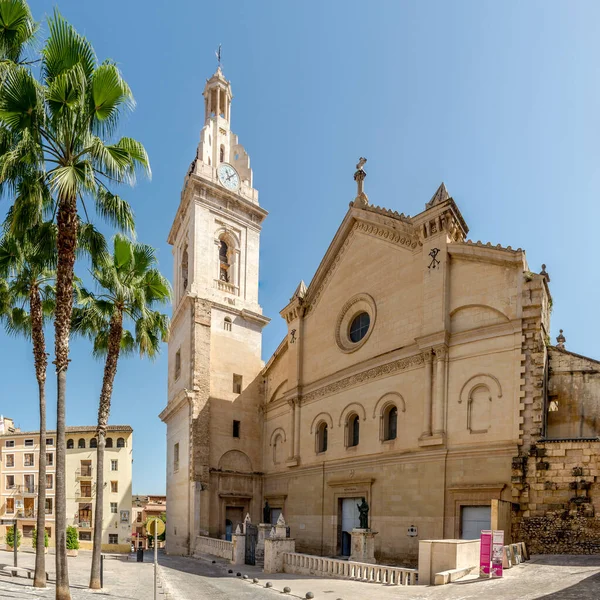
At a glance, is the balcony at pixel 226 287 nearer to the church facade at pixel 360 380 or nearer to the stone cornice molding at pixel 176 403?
the church facade at pixel 360 380

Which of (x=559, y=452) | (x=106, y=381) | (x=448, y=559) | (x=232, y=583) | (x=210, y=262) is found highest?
(x=210, y=262)

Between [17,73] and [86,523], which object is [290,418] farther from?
[86,523]

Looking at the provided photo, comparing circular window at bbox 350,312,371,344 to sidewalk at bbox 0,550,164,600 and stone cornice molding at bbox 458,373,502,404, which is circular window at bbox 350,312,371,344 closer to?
stone cornice molding at bbox 458,373,502,404

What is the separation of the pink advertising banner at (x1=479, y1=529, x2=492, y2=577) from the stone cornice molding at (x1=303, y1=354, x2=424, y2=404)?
9.39m

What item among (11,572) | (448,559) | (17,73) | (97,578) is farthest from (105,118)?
(11,572)

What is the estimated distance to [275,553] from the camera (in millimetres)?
22375

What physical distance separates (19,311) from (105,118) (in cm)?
1069

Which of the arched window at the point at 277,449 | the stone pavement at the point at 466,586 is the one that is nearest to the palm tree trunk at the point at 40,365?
the stone pavement at the point at 466,586

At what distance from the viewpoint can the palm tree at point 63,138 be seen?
13.6 meters

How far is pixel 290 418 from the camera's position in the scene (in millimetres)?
32844

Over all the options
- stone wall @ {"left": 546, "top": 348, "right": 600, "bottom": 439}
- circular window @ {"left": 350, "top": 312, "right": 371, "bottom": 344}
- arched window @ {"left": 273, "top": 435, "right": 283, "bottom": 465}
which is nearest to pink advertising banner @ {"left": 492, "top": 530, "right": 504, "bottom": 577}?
stone wall @ {"left": 546, "top": 348, "right": 600, "bottom": 439}

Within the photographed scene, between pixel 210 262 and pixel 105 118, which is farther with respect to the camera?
pixel 210 262

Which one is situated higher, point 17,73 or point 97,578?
point 17,73

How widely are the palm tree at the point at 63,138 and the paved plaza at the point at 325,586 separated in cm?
473
